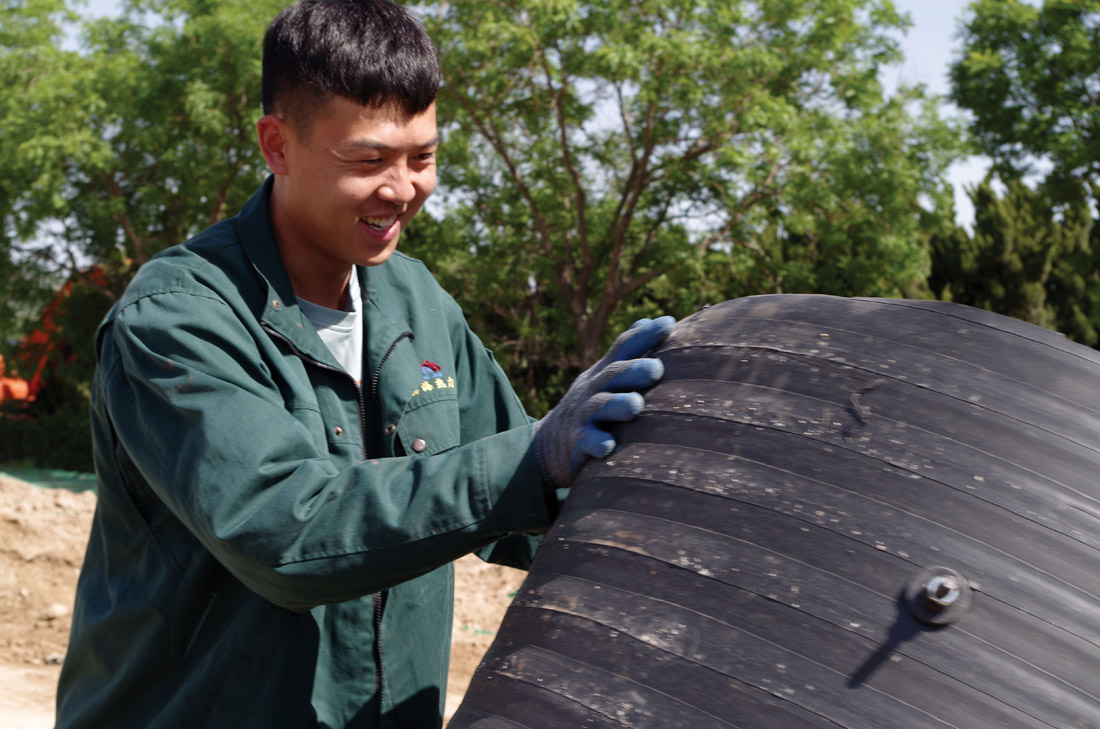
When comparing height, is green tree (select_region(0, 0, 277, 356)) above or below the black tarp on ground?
above

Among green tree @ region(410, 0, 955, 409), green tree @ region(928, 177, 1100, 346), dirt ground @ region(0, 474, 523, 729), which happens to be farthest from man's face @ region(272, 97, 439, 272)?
green tree @ region(928, 177, 1100, 346)

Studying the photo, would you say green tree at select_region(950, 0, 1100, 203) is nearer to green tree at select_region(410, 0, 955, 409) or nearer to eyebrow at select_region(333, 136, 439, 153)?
green tree at select_region(410, 0, 955, 409)

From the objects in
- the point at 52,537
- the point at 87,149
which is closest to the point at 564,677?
the point at 52,537

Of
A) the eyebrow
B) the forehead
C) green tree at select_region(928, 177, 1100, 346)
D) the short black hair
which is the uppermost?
green tree at select_region(928, 177, 1100, 346)

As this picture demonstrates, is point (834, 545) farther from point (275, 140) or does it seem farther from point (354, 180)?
point (275, 140)

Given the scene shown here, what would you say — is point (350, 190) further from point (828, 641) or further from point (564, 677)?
point (828, 641)

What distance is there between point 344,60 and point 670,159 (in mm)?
11515

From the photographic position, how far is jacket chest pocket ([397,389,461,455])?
168cm

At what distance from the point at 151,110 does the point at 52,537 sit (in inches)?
325

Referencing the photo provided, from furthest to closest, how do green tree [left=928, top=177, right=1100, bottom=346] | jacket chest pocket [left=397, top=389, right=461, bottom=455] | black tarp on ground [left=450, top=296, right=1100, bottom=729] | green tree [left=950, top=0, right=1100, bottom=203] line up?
green tree [left=950, top=0, right=1100, bottom=203], green tree [left=928, top=177, right=1100, bottom=346], jacket chest pocket [left=397, top=389, right=461, bottom=455], black tarp on ground [left=450, top=296, right=1100, bottom=729]

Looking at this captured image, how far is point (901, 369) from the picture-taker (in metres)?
1.10

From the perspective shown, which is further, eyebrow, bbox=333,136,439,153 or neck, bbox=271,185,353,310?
neck, bbox=271,185,353,310

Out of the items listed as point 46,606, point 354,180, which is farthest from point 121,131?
point 354,180

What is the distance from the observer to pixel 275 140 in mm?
1646
